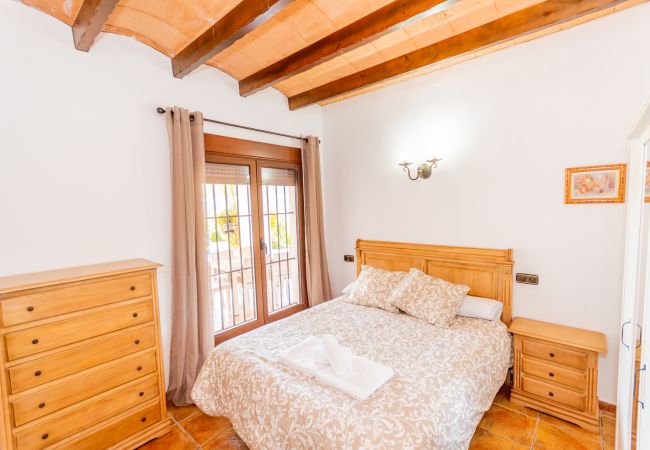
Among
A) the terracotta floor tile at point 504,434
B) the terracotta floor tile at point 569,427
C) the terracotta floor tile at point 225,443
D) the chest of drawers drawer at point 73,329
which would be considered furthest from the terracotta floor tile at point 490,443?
the chest of drawers drawer at point 73,329

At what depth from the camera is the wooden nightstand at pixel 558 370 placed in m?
2.10

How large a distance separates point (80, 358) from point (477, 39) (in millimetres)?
3407

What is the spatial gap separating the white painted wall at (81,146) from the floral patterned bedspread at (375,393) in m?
1.03

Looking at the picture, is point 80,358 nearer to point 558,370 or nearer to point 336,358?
point 336,358

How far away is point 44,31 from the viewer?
2.03 metres

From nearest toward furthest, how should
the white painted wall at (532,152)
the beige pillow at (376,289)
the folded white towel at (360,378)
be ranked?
the folded white towel at (360,378) < the white painted wall at (532,152) < the beige pillow at (376,289)

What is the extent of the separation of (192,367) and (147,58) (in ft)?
8.46

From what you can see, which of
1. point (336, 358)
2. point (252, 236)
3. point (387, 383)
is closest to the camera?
point (387, 383)

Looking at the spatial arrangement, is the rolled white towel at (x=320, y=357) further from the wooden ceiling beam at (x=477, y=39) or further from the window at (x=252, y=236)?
the wooden ceiling beam at (x=477, y=39)

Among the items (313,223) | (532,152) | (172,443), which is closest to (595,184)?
(532,152)

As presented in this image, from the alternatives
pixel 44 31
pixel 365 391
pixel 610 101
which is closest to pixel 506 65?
pixel 610 101

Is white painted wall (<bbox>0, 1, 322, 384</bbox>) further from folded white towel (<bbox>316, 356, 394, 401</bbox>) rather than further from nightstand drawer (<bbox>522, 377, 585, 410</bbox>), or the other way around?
nightstand drawer (<bbox>522, 377, 585, 410</bbox>)

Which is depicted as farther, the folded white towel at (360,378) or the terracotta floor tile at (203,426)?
the terracotta floor tile at (203,426)

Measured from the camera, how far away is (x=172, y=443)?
2.16m
